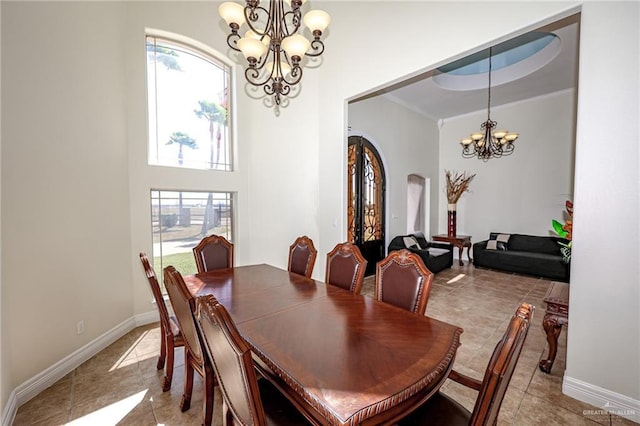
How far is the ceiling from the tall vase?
93.5 inches

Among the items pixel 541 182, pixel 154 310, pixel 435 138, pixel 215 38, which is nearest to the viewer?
pixel 154 310

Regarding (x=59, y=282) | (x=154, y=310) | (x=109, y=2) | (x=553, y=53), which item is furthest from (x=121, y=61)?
(x=553, y=53)

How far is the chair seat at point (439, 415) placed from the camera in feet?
3.98

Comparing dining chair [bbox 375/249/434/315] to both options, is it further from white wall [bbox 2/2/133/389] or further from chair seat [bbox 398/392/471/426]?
white wall [bbox 2/2/133/389]

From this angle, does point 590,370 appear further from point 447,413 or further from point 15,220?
point 15,220

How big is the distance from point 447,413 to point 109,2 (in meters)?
4.33

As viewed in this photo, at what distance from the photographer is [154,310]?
3219 mm

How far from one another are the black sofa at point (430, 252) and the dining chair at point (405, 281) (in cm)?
342

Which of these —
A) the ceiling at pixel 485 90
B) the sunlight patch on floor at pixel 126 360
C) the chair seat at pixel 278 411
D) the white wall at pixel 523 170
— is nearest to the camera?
the chair seat at pixel 278 411

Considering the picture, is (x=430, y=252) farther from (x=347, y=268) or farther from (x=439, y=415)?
(x=439, y=415)

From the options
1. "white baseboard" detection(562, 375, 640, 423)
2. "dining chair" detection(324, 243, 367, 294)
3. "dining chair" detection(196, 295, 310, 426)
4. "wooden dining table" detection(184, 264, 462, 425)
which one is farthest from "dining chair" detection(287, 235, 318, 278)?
"white baseboard" detection(562, 375, 640, 423)

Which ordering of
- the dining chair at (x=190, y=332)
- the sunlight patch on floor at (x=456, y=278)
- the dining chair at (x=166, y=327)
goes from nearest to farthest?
the dining chair at (x=190, y=332) → the dining chair at (x=166, y=327) → the sunlight patch on floor at (x=456, y=278)

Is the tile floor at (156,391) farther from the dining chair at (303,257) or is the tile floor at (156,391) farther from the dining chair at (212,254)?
the dining chair at (303,257)

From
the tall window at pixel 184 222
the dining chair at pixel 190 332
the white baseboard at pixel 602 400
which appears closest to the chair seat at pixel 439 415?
the dining chair at pixel 190 332
